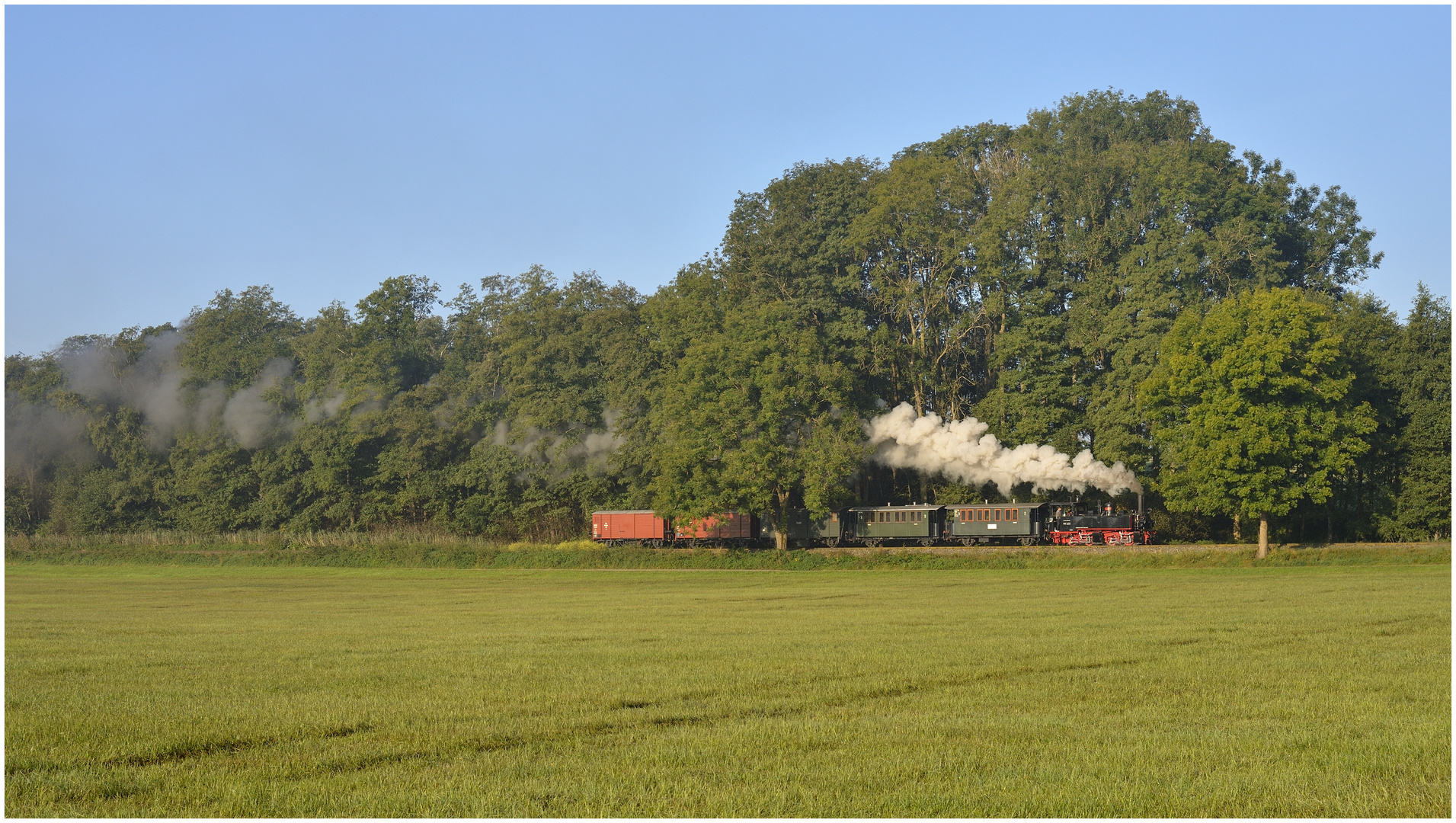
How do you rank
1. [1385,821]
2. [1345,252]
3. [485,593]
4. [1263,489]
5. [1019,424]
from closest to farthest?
[1385,821], [485,593], [1263,489], [1019,424], [1345,252]

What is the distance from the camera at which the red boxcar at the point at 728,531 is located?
5728 centimetres

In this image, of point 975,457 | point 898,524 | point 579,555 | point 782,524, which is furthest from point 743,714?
point 975,457

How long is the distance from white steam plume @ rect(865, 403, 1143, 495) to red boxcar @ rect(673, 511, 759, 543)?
23.0 ft

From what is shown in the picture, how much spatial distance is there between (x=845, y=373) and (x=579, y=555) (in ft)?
48.0

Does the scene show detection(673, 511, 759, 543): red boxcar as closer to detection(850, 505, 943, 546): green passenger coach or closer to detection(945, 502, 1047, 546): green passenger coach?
detection(850, 505, 943, 546): green passenger coach

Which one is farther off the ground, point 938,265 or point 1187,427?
point 938,265

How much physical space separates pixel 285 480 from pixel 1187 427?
5048 centimetres

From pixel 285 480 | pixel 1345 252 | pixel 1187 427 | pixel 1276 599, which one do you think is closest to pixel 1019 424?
pixel 1187 427

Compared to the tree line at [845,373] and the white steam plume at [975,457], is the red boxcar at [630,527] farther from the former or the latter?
the white steam plume at [975,457]

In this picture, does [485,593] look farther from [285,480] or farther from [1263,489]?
[285,480]

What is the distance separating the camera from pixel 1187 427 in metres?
47.5

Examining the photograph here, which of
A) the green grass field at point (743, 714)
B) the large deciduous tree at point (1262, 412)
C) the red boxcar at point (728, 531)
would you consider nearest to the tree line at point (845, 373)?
the large deciduous tree at point (1262, 412)

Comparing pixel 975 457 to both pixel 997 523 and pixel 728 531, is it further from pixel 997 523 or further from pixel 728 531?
pixel 728 531

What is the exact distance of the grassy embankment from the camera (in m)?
41.1
